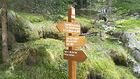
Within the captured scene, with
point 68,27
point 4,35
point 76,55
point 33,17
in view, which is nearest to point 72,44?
point 76,55

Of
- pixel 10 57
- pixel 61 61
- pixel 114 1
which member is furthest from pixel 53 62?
pixel 114 1

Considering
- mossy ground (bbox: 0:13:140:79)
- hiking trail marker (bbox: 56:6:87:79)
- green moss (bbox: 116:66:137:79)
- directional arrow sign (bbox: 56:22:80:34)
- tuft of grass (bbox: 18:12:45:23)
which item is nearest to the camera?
directional arrow sign (bbox: 56:22:80:34)

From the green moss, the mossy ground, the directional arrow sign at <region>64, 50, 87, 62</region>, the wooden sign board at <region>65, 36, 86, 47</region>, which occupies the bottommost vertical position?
the green moss

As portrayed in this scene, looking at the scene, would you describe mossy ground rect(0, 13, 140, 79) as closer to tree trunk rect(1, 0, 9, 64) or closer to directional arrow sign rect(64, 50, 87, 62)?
tree trunk rect(1, 0, 9, 64)

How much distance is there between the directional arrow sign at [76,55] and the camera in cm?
870

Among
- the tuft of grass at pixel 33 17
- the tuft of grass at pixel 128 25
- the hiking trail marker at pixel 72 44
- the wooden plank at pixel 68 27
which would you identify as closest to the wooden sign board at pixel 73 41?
the hiking trail marker at pixel 72 44

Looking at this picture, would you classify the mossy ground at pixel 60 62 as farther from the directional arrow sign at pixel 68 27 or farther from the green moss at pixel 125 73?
the directional arrow sign at pixel 68 27

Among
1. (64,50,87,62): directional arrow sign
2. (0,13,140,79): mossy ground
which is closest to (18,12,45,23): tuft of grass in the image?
(0,13,140,79): mossy ground

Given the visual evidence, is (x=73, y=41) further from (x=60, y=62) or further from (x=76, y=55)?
(x=60, y=62)

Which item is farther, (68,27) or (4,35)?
(4,35)

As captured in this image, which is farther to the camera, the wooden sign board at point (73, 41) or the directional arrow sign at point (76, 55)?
the wooden sign board at point (73, 41)

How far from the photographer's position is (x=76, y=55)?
8.81m

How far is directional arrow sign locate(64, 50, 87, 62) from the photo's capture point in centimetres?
870

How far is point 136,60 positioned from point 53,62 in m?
4.69
